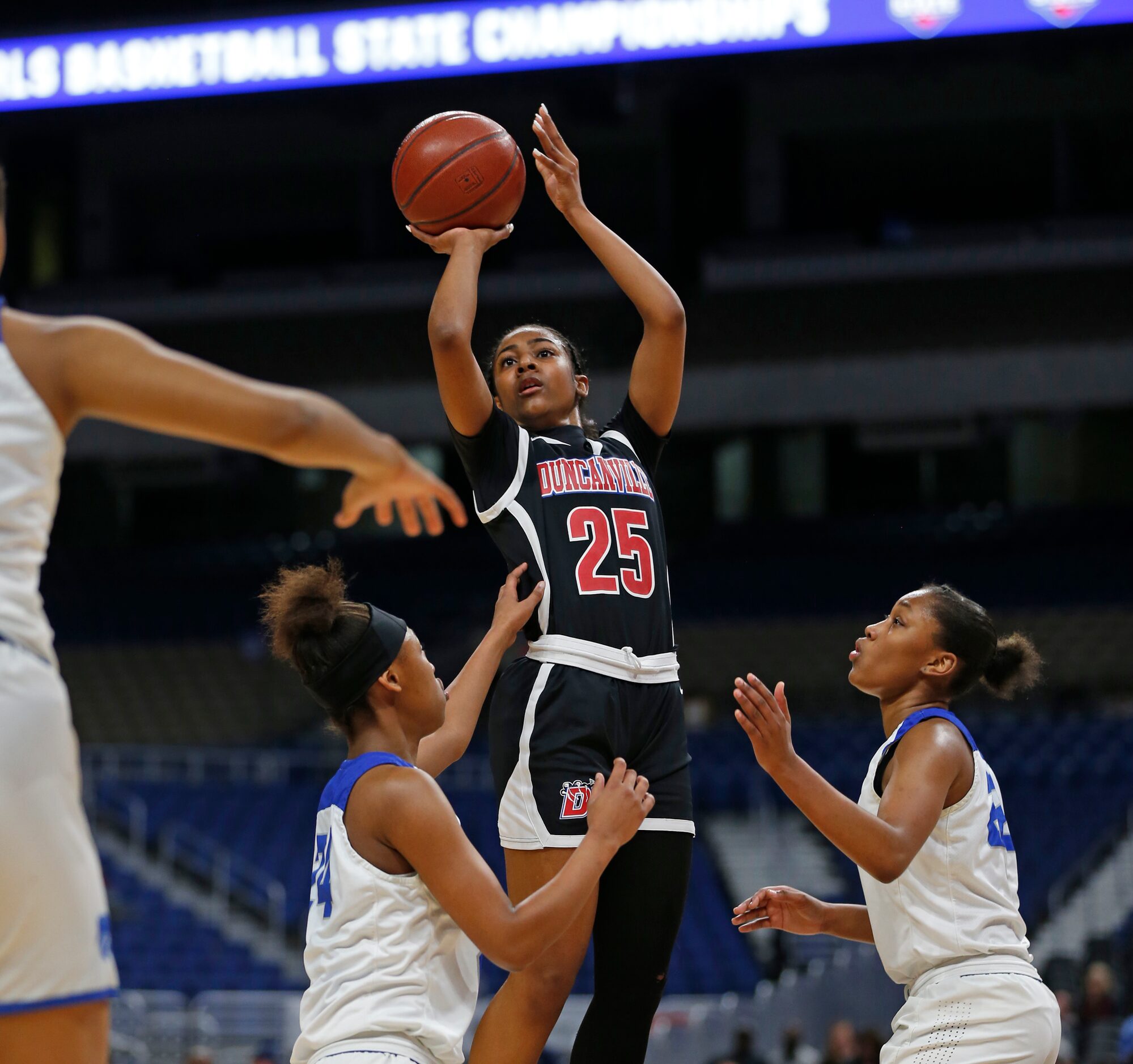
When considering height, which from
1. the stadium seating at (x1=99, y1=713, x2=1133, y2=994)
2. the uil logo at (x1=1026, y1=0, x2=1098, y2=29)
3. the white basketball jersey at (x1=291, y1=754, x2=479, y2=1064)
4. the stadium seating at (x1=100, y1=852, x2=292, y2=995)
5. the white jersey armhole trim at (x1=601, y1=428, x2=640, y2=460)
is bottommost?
the stadium seating at (x1=100, y1=852, x2=292, y2=995)

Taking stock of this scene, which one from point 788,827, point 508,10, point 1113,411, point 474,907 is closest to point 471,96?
point 508,10

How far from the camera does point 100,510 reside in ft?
72.0

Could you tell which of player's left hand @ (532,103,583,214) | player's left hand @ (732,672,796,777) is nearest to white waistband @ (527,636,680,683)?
player's left hand @ (732,672,796,777)

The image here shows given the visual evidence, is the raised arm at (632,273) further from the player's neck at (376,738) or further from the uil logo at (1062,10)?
the uil logo at (1062,10)

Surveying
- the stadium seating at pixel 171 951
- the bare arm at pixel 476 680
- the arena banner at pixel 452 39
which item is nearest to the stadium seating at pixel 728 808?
the stadium seating at pixel 171 951

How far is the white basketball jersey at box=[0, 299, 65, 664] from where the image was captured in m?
1.82

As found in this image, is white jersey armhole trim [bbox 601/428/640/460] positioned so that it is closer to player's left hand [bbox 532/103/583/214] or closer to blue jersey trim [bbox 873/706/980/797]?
player's left hand [bbox 532/103/583/214]

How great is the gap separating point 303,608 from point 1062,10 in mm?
12807

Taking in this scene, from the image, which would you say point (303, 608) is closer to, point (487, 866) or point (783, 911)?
point (487, 866)

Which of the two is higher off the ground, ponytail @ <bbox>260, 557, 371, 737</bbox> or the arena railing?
ponytail @ <bbox>260, 557, 371, 737</bbox>

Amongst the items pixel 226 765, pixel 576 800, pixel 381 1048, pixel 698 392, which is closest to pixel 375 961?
pixel 381 1048

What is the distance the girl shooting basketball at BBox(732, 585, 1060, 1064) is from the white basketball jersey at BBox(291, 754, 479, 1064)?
0.75 m

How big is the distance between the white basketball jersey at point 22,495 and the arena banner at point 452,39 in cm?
1300

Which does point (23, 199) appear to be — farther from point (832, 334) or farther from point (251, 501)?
point (832, 334)
